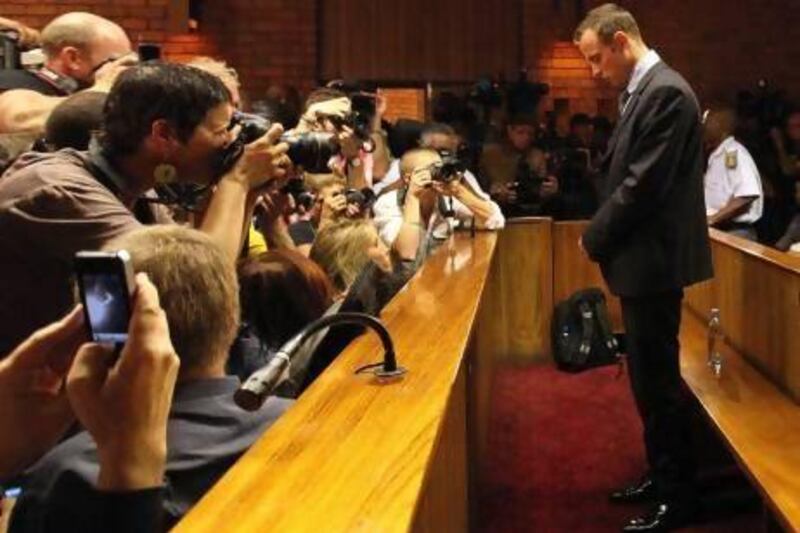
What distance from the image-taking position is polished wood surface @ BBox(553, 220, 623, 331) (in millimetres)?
5500

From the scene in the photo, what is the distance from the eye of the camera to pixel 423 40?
8312mm

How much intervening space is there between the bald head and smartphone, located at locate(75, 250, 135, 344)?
174cm

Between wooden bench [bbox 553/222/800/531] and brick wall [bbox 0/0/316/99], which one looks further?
brick wall [bbox 0/0/316/99]

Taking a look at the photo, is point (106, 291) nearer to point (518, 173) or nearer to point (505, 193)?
point (505, 193)

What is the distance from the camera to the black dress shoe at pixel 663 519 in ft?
9.76

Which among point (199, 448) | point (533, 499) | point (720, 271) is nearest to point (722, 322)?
point (720, 271)

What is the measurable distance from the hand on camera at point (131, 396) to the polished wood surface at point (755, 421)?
141 centimetres

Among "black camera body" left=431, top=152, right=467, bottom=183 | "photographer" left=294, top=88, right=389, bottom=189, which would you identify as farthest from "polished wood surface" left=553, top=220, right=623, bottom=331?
"black camera body" left=431, top=152, right=467, bottom=183

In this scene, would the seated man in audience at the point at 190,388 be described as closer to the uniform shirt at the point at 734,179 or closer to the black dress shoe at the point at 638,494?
the black dress shoe at the point at 638,494

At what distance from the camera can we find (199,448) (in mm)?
1385

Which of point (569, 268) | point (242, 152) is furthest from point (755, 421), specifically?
point (569, 268)

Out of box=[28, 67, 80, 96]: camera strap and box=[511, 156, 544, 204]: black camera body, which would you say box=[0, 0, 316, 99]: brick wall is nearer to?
box=[511, 156, 544, 204]: black camera body

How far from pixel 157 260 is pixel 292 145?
0.91m

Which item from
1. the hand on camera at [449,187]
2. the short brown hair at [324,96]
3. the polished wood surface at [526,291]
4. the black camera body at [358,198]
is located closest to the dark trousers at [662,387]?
the black camera body at [358,198]
